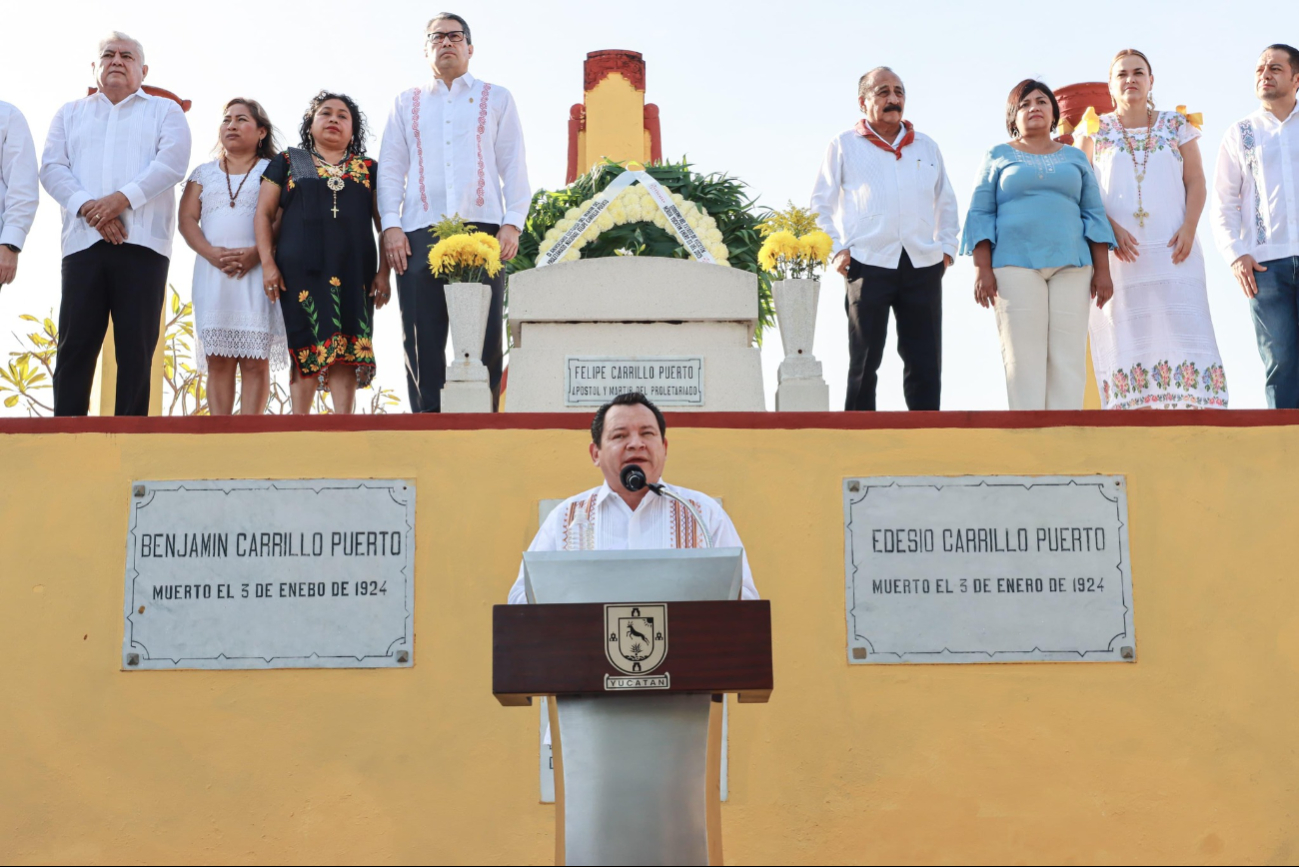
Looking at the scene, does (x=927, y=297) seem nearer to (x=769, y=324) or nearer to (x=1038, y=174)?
(x=1038, y=174)

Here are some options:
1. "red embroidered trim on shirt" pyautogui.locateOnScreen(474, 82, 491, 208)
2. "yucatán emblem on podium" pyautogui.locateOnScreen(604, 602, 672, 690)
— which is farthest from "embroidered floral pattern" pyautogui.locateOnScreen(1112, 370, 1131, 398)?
"yucatán emblem on podium" pyautogui.locateOnScreen(604, 602, 672, 690)

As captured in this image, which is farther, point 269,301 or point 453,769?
point 269,301

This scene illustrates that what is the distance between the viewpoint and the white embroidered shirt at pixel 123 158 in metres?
5.36

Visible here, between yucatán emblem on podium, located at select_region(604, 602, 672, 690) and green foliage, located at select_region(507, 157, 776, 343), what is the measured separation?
3.74m

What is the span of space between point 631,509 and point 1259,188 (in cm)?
345

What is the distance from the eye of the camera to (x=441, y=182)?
573 centimetres

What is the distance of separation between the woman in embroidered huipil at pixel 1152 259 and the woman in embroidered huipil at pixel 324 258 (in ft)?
9.65

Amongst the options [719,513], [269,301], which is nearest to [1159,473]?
[719,513]

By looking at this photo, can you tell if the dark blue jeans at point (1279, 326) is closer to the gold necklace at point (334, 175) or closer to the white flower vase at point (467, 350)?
the white flower vase at point (467, 350)

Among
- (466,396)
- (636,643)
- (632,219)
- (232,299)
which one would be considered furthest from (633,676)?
(632,219)

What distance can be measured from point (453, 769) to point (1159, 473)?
2.44 meters

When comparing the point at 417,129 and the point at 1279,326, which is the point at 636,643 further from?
the point at 1279,326

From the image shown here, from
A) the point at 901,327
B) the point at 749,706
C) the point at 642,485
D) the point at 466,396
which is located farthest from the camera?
the point at 901,327

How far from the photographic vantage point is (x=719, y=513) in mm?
3486
